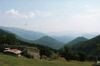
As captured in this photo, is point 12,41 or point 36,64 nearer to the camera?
point 36,64

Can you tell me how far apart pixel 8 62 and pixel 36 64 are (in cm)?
523

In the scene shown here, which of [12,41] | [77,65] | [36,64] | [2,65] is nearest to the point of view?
[2,65]

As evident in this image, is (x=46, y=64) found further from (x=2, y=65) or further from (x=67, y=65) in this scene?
(x=2, y=65)

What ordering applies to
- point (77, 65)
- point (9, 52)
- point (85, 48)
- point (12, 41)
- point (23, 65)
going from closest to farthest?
point (23, 65), point (77, 65), point (9, 52), point (12, 41), point (85, 48)

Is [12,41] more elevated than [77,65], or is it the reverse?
[12,41]

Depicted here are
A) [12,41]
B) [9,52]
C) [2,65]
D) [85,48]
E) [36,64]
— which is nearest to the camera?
[2,65]

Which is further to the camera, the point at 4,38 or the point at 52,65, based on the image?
the point at 4,38

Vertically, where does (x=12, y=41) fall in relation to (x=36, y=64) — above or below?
above


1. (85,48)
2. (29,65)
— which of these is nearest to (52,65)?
(29,65)

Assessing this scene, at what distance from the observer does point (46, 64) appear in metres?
47.8

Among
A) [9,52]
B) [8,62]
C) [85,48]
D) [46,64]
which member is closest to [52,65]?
[46,64]

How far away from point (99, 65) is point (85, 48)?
13872 cm

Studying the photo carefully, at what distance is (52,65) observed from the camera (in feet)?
155

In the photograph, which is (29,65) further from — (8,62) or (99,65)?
(99,65)
